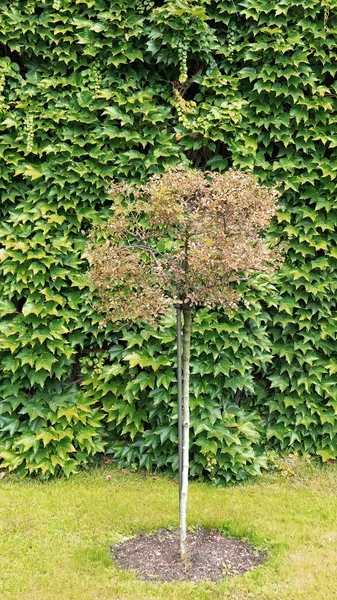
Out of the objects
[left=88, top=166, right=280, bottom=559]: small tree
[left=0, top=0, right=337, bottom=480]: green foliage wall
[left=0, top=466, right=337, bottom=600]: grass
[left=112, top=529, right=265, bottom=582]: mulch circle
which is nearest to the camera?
[left=88, top=166, right=280, bottom=559]: small tree

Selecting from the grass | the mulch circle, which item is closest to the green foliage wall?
the grass

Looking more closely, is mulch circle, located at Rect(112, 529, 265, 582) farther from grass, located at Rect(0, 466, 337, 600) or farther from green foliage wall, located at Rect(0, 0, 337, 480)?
green foliage wall, located at Rect(0, 0, 337, 480)

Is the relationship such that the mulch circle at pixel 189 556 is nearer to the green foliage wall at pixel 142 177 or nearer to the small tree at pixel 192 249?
the green foliage wall at pixel 142 177

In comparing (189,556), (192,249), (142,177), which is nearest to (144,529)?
(189,556)

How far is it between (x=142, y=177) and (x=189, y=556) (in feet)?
9.48

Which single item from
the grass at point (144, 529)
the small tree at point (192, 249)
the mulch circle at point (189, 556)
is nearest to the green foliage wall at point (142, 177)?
the grass at point (144, 529)

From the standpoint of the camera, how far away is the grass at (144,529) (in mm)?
2906

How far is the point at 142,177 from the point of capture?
448 centimetres

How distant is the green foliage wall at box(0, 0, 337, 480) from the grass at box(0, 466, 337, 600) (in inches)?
9.4

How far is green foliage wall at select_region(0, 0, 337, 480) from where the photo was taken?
4.37 m

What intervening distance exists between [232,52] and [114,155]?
1.34 m

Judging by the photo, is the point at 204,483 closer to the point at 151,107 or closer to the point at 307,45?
the point at 151,107

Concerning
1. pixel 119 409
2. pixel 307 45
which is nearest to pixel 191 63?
pixel 307 45

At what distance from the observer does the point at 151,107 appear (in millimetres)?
4406
